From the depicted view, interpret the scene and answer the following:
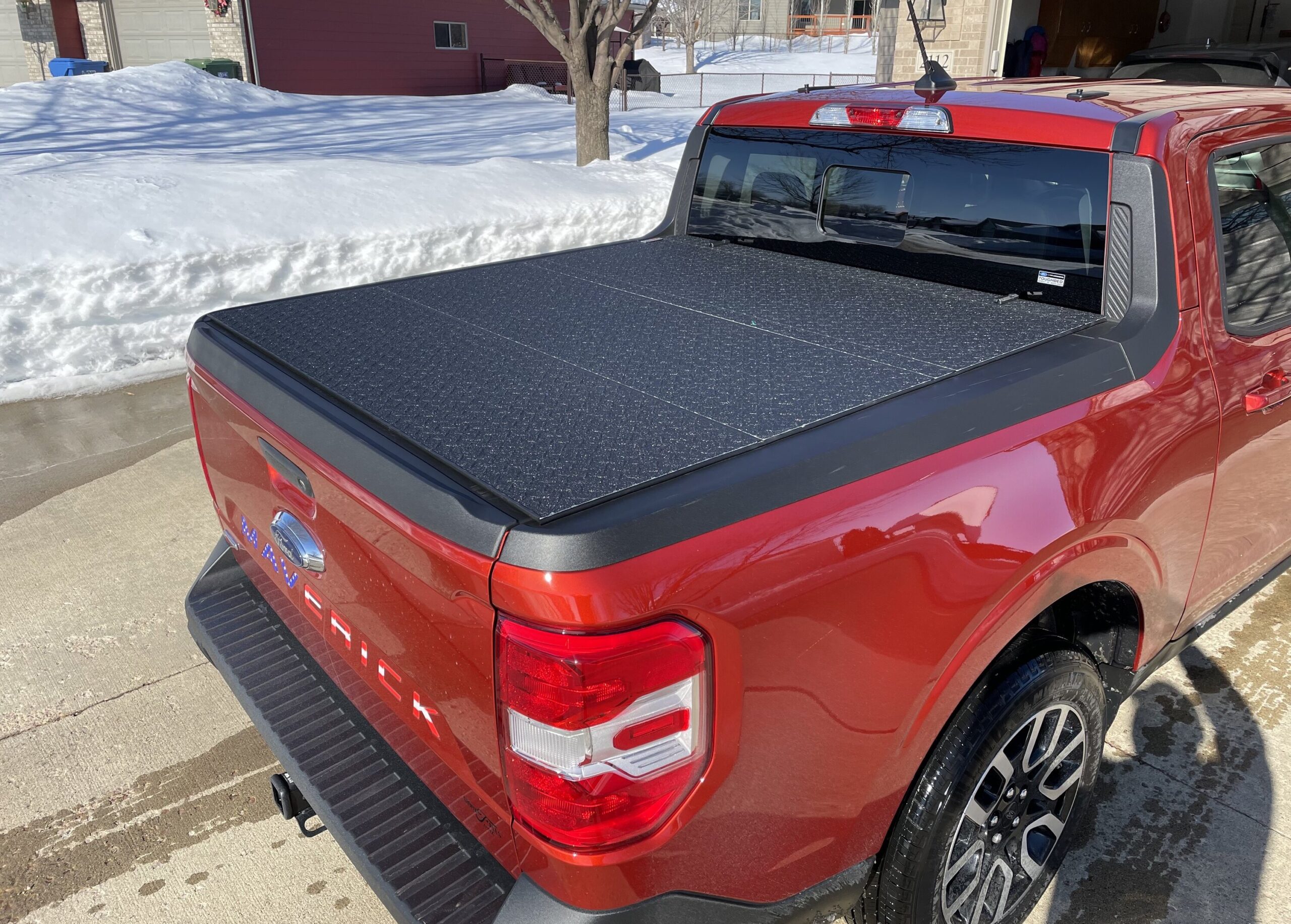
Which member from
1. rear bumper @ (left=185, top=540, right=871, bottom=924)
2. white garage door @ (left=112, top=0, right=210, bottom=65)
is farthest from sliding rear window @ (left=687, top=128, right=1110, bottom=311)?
white garage door @ (left=112, top=0, right=210, bottom=65)

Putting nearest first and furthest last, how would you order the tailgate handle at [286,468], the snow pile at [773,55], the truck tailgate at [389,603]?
the truck tailgate at [389,603] < the tailgate handle at [286,468] < the snow pile at [773,55]

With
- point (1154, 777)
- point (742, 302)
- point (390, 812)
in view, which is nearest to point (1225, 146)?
point (742, 302)

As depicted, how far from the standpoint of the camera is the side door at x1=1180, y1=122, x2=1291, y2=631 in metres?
2.51

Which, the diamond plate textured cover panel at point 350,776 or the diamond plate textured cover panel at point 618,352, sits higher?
the diamond plate textured cover panel at point 618,352

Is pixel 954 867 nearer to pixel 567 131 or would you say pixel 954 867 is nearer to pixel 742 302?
pixel 742 302

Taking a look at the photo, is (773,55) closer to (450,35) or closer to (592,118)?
(450,35)

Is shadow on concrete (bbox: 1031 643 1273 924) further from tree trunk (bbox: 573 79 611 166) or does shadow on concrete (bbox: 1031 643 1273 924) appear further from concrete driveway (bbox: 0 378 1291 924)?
tree trunk (bbox: 573 79 611 166)

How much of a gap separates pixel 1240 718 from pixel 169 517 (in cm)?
459

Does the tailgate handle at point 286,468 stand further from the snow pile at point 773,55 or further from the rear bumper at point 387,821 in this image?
the snow pile at point 773,55

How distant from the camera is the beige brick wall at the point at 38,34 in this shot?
26312 millimetres

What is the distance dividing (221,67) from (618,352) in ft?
81.9

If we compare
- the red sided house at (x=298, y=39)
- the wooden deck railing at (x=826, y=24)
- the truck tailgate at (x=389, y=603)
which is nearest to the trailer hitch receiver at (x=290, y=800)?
the truck tailgate at (x=389, y=603)

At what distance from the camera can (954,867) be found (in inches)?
86.0

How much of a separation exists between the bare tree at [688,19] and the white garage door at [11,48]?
81.6 ft
